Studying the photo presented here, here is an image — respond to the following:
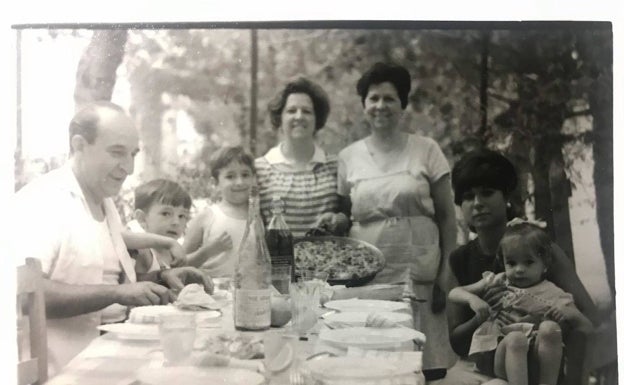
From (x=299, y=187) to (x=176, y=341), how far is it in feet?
1.44

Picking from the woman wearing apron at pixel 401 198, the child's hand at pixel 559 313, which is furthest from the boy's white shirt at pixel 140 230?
the child's hand at pixel 559 313

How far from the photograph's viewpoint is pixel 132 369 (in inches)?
57.9

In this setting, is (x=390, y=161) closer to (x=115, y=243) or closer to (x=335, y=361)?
(x=335, y=361)

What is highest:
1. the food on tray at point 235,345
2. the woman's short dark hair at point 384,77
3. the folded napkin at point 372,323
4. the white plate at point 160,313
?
the woman's short dark hair at point 384,77

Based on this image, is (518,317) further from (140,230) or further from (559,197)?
(140,230)

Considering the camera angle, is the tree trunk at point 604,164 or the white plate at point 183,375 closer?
the white plate at point 183,375

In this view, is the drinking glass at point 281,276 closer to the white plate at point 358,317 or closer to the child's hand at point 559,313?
the white plate at point 358,317

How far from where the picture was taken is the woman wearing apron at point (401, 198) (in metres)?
1.54

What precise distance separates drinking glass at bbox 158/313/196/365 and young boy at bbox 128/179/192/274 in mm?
155

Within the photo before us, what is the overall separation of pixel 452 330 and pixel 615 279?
16.1 inches

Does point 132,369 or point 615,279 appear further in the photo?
point 615,279

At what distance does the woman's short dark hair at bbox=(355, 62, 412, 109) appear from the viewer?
154 centimetres

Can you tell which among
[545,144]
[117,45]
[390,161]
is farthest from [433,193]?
[117,45]

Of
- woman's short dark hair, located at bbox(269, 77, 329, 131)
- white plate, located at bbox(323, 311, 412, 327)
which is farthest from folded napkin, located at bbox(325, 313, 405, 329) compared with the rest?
woman's short dark hair, located at bbox(269, 77, 329, 131)
